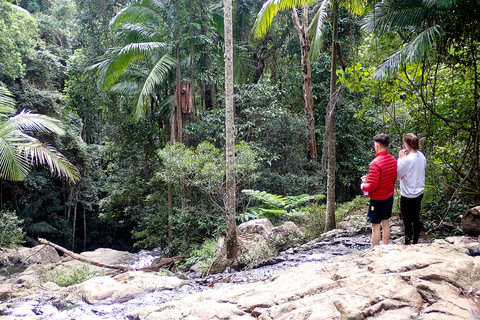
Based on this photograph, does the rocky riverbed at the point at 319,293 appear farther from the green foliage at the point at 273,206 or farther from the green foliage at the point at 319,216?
the green foliage at the point at 273,206

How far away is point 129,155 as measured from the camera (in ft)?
47.5

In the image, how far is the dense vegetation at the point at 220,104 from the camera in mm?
6383

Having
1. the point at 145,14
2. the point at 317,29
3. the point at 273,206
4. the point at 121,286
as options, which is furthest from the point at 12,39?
the point at 121,286

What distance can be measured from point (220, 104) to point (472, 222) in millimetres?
10711

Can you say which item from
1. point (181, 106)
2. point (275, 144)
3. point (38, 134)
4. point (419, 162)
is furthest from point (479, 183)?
point (38, 134)

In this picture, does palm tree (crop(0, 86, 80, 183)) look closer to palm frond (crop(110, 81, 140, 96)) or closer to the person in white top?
palm frond (crop(110, 81, 140, 96))

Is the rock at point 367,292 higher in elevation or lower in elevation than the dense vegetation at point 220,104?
lower

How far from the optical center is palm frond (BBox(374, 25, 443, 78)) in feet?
18.2

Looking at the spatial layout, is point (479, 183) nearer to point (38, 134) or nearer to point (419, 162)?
point (419, 162)

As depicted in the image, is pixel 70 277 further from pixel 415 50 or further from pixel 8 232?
pixel 415 50

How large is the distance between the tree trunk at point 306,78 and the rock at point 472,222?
A: 30.6ft

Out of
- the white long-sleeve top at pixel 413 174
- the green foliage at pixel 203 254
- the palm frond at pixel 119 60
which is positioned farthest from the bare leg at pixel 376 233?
the palm frond at pixel 119 60

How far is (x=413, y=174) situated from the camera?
4781 mm

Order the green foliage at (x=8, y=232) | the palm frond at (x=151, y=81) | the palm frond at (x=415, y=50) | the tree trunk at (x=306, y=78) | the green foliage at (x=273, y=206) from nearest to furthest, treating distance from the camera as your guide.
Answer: the palm frond at (x=415, y=50), the green foliage at (x=273, y=206), the green foliage at (x=8, y=232), the palm frond at (x=151, y=81), the tree trunk at (x=306, y=78)
